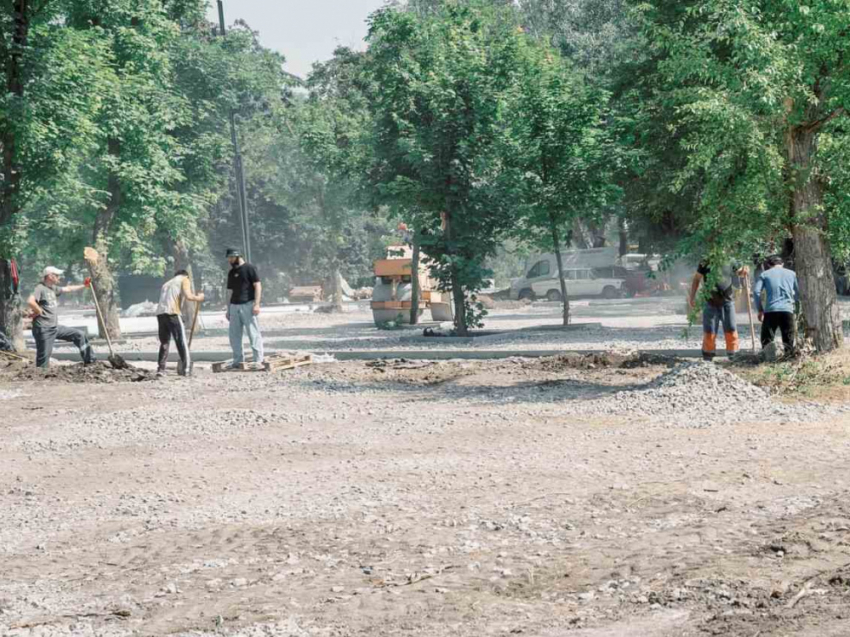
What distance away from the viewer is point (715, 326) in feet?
58.0

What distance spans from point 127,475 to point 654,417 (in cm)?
558

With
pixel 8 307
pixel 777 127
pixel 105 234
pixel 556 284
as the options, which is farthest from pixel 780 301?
pixel 556 284

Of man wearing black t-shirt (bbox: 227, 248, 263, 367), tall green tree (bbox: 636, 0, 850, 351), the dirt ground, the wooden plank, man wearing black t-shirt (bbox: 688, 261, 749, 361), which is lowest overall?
the dirt ground

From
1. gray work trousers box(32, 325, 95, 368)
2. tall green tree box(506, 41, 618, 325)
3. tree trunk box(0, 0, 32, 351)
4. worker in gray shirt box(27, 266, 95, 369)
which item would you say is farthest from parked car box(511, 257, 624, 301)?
worker in gray shirt box(27, 266, 95, 369)

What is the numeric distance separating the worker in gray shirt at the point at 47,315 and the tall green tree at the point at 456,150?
8.73m

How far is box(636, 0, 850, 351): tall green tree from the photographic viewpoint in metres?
14.2

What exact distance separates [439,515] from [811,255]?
8763mm

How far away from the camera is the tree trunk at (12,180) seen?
2342 centimetres

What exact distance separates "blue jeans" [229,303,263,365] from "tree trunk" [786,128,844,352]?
26.8ft

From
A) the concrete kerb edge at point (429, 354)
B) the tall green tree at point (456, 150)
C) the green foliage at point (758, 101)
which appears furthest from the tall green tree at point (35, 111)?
the green foliage at point (758, 101)

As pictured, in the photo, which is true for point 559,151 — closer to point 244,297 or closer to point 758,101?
point 244,297

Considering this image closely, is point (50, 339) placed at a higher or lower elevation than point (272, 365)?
higher

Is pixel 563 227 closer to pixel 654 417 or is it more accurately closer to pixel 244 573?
pixel 654 417

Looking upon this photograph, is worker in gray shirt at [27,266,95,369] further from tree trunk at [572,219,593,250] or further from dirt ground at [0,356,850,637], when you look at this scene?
tree trunk at [572,219,593,250]
